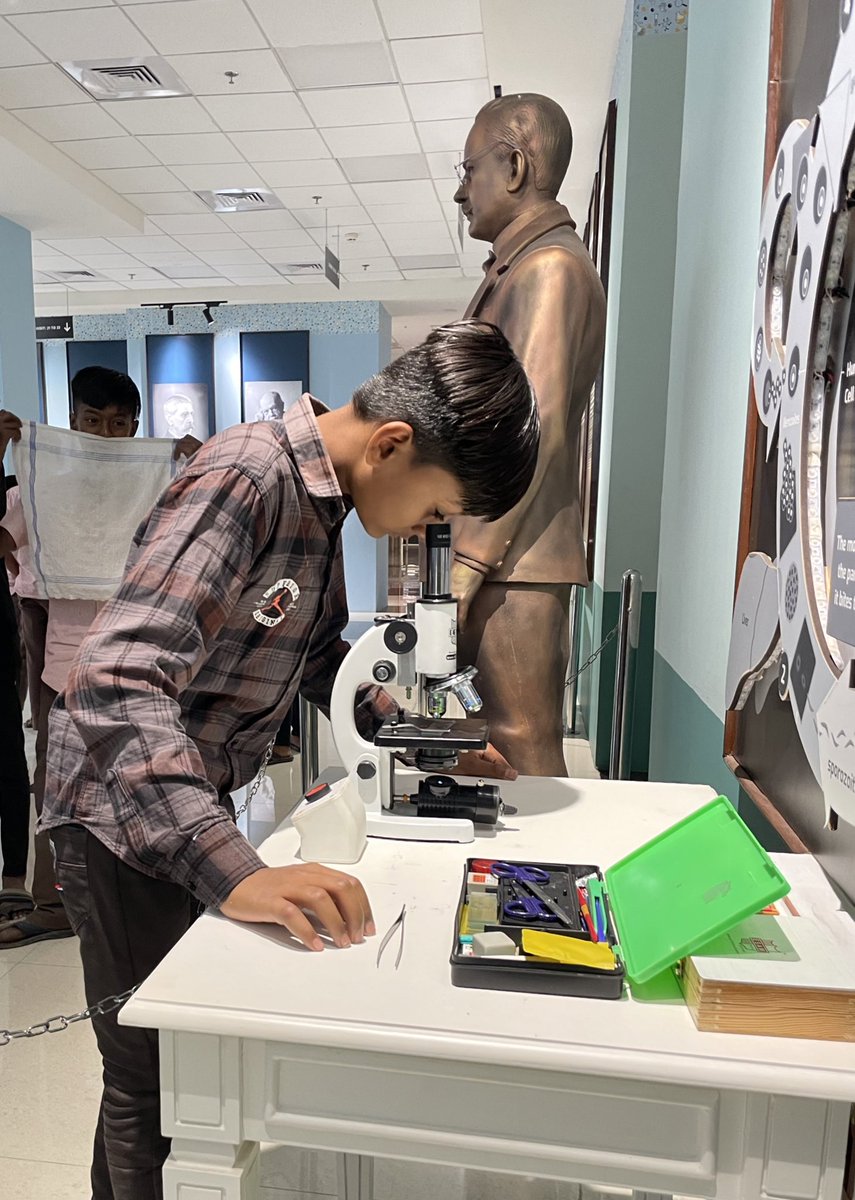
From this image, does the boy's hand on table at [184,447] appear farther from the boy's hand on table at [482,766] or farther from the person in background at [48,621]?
the boy's hand on table at [482,766]

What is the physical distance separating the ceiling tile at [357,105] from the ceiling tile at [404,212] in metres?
1.52

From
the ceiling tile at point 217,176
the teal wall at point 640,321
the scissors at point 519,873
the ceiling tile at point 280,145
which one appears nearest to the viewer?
the scissors at point 519,873

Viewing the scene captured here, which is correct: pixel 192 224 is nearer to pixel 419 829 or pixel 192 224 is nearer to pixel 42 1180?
pixel 42 1180

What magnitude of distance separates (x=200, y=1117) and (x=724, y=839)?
0.55m

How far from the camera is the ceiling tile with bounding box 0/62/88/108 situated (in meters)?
4.66

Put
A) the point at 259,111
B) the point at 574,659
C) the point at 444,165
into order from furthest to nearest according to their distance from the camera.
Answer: the point at 444,165, the point at 574,659, the point at 259,111

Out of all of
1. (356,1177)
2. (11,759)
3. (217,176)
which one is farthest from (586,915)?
(217,176)

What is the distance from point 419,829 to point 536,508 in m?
0.82

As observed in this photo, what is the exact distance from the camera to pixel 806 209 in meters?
1.02

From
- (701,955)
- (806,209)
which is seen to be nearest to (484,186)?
(806,209)

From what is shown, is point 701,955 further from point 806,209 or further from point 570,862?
point 806,209

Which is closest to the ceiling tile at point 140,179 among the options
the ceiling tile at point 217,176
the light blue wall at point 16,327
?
the ceiling tile at point 217,176

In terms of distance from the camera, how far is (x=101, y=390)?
8.82 feet

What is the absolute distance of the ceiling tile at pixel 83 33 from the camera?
4070 millimetres
